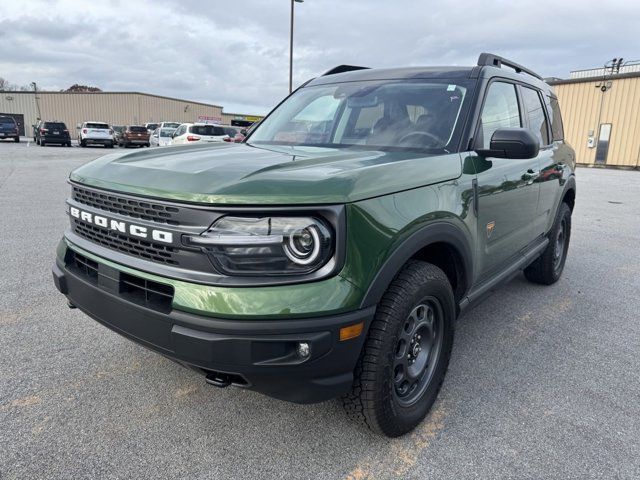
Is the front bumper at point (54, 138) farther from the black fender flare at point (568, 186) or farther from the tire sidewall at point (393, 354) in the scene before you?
the tire sidewall at point (393, 354)

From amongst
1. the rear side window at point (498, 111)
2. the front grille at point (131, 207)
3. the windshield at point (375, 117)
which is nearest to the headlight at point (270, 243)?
the front grille at point (131, 207)

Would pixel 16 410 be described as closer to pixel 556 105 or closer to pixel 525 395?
pixel 525 395

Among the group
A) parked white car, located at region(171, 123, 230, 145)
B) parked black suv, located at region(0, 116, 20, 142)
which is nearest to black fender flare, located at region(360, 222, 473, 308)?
parked white car, located at region(171, 123, 230, 145)

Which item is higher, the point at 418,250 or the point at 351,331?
the point at 418,250

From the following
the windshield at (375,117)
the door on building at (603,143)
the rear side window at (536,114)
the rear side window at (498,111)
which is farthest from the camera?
the door on building at (603,143)

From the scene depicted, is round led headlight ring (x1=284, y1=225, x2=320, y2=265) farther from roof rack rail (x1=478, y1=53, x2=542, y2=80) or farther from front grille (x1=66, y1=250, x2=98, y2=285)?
roof rack rail (x1=478, y1=53, x2=542, y2=80)

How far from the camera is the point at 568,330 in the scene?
3.79m

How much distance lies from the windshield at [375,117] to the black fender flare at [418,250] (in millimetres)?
557

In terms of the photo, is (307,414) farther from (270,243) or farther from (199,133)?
(199,133)

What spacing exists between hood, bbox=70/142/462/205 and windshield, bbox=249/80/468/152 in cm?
25

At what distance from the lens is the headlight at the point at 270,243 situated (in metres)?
1.85

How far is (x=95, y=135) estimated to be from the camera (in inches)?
1152

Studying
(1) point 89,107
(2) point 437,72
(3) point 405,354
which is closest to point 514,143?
(2) point 437,72

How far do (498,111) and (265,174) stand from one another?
1.99 metres
